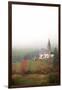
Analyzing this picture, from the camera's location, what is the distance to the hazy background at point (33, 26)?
7.00 ft

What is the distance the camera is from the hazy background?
2.13 meters

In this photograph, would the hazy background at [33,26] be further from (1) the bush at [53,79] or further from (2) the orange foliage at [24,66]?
(1) the bush at [53,79]

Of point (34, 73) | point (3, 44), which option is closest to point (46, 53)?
point (34, 73)

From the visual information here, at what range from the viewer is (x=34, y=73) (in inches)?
85.4

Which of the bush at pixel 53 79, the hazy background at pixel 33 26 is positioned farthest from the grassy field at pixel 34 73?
the hazy background at pixel 33 26

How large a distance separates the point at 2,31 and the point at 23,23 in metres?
0.23

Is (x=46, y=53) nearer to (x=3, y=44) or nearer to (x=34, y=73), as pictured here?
(x=34, y=73)

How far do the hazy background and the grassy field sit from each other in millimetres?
193

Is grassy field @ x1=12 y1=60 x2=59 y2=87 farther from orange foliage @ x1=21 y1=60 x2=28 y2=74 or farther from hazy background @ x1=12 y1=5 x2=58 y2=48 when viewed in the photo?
hazy background @ x1=12 y1=5 x2=58 y2=48

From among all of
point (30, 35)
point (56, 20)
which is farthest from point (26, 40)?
point (56, 20)

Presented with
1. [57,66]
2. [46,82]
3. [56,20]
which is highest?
[56,20]

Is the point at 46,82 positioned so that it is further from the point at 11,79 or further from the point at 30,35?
the point at 30,35

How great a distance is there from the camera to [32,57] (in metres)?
2.17

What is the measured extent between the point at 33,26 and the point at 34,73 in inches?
19.3
